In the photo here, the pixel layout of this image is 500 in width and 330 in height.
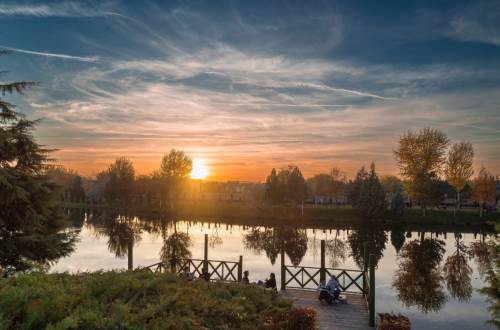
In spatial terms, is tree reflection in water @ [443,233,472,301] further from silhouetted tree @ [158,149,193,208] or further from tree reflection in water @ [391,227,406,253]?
silhouetted tree @ [158,149,193,208]

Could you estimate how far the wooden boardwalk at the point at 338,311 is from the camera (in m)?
15.8

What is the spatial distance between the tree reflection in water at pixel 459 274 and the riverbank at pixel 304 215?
2141 centimetres

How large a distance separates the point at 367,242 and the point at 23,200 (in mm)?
38249

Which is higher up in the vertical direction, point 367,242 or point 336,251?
point 367,242

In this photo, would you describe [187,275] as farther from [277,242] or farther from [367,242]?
[367,242]

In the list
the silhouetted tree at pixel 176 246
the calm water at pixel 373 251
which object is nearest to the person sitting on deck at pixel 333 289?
the calm water at pixel 373 251

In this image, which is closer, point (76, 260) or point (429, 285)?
point (429, 285)

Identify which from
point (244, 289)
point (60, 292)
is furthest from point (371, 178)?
point (60, 292)

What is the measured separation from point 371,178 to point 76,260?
48.6 metres

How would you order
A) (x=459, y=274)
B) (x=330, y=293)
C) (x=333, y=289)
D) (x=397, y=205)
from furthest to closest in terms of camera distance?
(x=397, y=205) → (x=459, y=274) → (x=333, y=289) → (x=330, y=293)

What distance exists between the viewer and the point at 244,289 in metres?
11.8

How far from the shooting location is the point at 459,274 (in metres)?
33.0

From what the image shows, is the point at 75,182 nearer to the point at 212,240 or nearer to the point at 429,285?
the point at 212,240

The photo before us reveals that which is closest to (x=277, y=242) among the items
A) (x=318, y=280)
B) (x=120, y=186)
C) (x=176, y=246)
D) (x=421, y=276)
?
(x=176, y=246)
